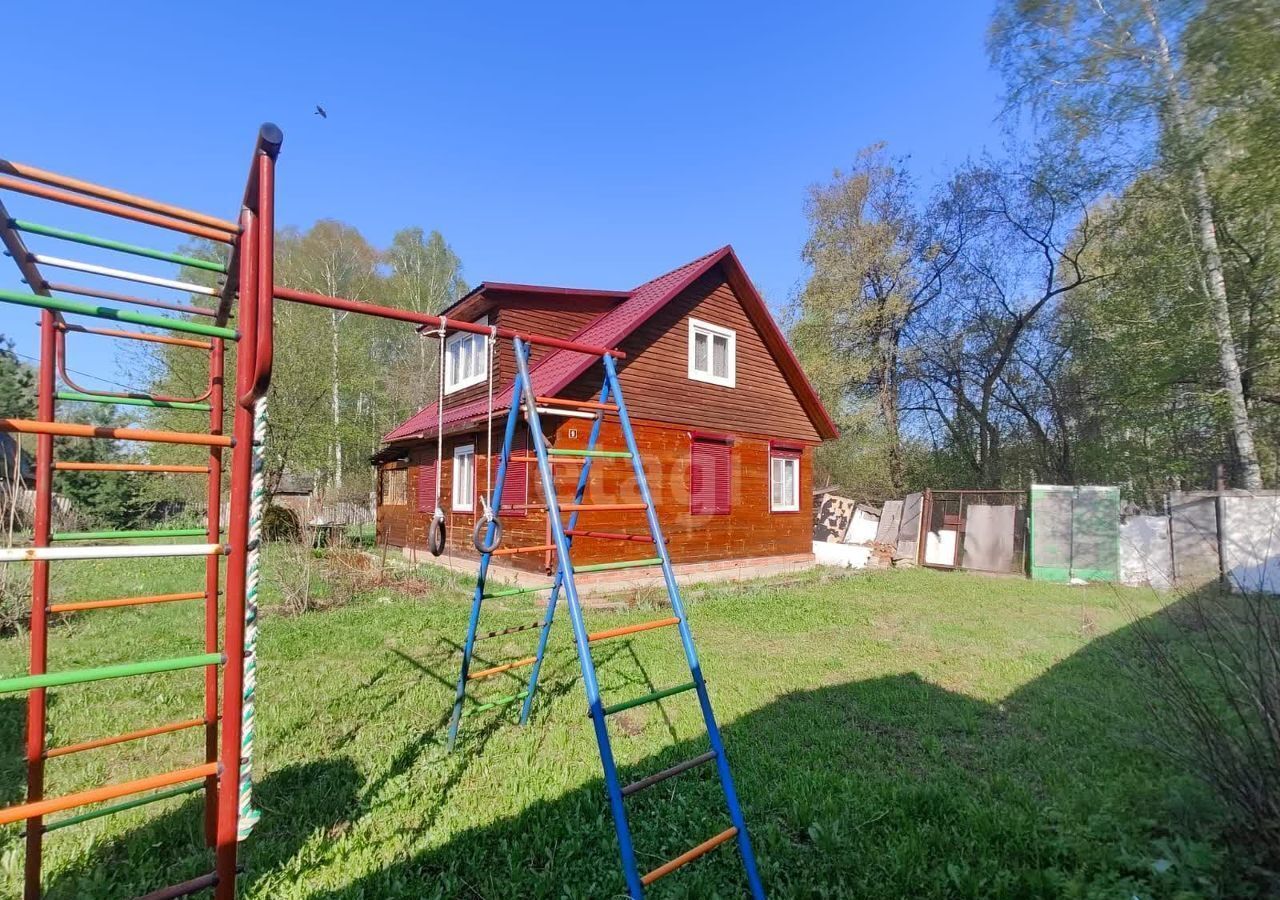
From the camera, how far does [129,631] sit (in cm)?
668

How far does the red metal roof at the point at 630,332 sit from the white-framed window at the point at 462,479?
65 cm

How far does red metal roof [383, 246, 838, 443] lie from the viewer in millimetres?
9859

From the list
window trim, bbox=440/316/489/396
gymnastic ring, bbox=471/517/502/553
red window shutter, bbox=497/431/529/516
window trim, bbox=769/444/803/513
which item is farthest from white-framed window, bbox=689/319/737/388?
gymnastic ring, bbox=471/517/502/553

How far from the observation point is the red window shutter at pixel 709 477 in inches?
446

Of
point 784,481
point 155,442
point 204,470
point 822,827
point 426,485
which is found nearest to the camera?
point 155,442

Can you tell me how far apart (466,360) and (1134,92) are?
10.9m

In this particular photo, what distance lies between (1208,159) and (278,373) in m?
18.3

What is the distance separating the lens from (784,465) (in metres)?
13.4

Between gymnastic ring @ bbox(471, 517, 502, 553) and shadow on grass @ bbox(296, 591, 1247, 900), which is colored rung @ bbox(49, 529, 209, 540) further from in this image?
shadow on grass @ bbox(296, 591, 1247, 900)

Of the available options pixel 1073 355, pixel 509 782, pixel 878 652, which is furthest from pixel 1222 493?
pixel 509 782

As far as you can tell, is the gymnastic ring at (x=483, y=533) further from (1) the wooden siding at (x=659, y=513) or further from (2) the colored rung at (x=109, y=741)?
(1) the wooden siding at (x=659, y=513)

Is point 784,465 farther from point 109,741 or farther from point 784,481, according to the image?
point 109,741

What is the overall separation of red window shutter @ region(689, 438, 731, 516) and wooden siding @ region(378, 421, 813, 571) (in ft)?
0.43

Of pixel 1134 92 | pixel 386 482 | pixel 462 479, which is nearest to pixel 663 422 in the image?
pixel 462 479
